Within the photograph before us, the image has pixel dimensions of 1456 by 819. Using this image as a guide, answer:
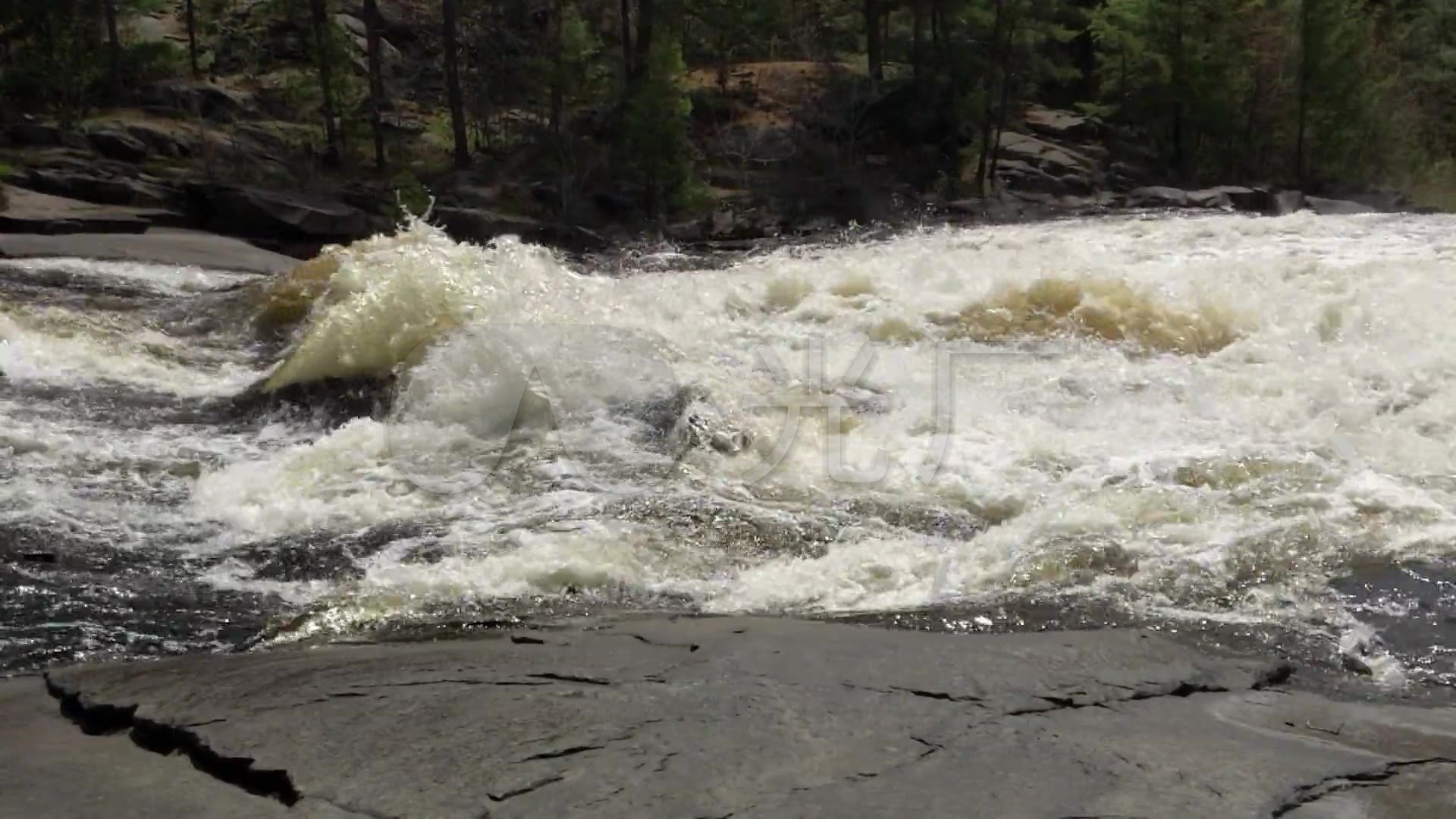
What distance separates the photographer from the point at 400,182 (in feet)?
70.5

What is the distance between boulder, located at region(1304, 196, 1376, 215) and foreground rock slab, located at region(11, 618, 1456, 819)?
18661mm

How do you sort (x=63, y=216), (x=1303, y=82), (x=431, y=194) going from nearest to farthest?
(x=63, y=216), (x=431, y=194), (x=1303, y=82)

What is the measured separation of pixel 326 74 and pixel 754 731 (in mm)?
22782

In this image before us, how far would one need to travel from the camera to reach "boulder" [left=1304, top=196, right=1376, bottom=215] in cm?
2014

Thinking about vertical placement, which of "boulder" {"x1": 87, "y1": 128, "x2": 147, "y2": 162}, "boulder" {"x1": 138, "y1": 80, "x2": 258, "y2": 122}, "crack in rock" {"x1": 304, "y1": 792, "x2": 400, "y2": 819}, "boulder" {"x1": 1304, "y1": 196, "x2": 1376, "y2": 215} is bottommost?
"boulder" {"x1": 1304, "y1": 196, "x2": 1376, "y2": 215}

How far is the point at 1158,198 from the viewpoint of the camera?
22.0 m

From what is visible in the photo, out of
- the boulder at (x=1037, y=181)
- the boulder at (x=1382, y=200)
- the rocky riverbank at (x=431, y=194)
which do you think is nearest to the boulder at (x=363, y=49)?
the rocky riverbank at (x=431, y=194)

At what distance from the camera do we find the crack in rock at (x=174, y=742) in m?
2.67

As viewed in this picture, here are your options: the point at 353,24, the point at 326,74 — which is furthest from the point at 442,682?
the point at 353,24

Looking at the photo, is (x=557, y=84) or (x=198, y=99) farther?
(x=198, y=99)

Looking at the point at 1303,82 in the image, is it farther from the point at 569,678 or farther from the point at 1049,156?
the point at 569,678

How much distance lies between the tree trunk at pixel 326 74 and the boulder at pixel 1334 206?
17498mm

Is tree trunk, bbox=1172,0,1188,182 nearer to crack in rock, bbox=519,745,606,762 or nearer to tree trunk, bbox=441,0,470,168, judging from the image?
tree trunk, bbox=441,0,470,168

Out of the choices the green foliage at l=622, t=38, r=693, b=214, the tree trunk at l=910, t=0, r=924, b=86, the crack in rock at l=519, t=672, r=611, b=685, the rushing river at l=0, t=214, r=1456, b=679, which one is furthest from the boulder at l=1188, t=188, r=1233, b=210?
the crack in rock at l=519, t=672, r=611, b=685
